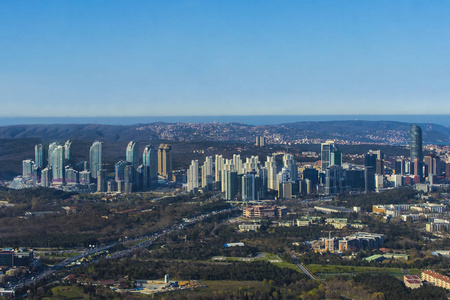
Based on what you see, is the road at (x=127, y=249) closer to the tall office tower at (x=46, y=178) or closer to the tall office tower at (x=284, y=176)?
the tall office tower at (x=284, y=176)

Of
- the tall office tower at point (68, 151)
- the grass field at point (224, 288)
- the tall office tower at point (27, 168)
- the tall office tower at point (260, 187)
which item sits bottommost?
the grass field at point (224, 288)

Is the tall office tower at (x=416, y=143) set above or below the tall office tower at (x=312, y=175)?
above

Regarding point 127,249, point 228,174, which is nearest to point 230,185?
point 228,174

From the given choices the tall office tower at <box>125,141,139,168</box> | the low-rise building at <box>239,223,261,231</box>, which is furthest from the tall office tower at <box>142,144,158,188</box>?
the low-rise building at <box>239,223,261,231</box>

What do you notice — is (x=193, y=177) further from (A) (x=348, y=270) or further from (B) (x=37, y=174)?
(A) (x=348, y=270)

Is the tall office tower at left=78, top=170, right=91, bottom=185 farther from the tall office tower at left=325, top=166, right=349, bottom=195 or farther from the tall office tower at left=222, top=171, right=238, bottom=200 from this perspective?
the tall office tower at left=325, top=166, right=349, bottom=195

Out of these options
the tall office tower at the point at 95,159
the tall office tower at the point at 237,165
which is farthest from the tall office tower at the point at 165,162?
the tall office tower at the point at 237,165
